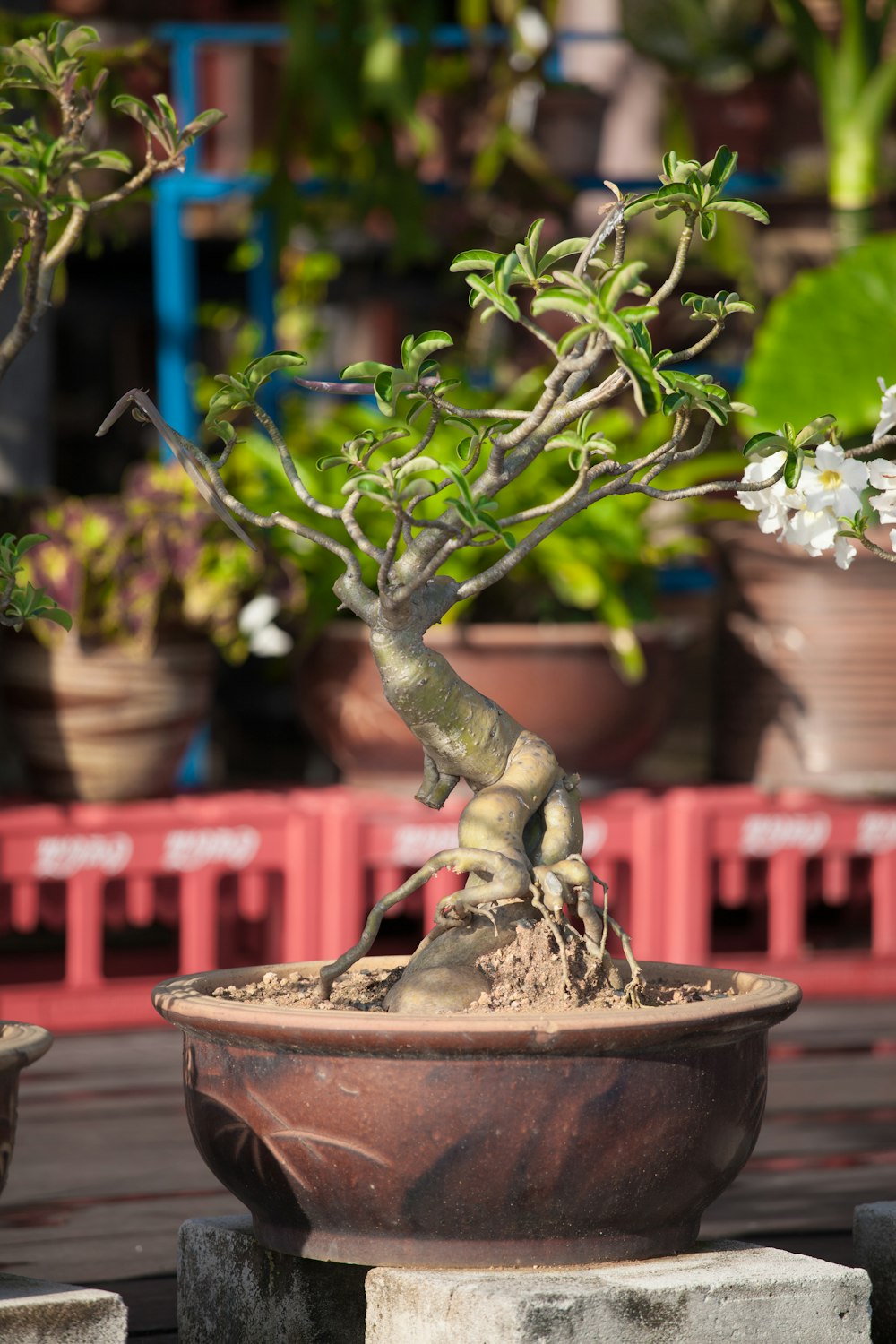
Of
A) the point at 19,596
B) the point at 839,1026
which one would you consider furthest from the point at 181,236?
the point at 19,596

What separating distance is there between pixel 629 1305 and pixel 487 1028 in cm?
25

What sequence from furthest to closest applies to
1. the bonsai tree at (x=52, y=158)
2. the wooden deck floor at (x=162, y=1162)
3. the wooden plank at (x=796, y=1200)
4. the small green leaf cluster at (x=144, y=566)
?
the small green leaf cluster at (x=144, y=566) < the wooden plank at (x=796, y=1200) < the wooden deck floor at (x=162, y=1162) < the bonsai tree at (x=52, y=158)

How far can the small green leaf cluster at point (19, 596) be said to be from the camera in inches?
70.3

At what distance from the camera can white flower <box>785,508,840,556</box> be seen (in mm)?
1670

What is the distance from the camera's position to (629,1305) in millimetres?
1504

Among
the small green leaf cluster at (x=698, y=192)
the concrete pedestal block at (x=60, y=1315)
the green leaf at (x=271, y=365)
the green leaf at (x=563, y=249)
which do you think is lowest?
the concrete pedestal block at (x=60, y=1315)

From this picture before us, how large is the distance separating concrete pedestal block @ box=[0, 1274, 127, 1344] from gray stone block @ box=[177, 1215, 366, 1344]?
23 cm

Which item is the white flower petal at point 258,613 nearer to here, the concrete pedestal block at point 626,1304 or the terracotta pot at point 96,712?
the terracotta pot at point 96,712

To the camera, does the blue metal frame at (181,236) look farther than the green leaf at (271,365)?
Yes

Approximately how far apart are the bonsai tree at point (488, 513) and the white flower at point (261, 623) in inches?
76.9

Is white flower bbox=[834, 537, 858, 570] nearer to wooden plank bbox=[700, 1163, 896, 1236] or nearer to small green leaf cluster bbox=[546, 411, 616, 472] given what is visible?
small green leaf cluster bbox=[546, 411, 616, 472]

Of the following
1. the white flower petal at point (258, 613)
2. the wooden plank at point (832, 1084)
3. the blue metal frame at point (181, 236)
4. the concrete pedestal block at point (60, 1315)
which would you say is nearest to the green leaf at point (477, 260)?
the concrete pedestal block at point (60, 1315)

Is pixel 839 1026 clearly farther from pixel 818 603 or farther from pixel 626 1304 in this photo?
pixel 626 1304

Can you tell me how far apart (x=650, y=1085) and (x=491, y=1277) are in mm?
207
